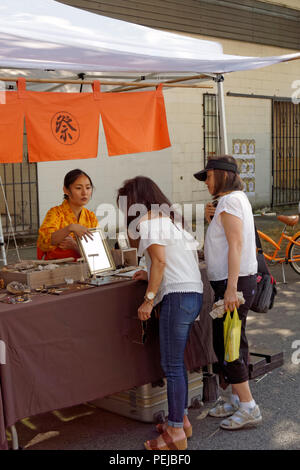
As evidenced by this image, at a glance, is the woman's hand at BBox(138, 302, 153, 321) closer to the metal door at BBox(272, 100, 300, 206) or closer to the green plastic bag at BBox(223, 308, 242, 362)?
the green plastic bag at BBox(223, 308, 242, 362)

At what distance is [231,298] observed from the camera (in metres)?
4.02

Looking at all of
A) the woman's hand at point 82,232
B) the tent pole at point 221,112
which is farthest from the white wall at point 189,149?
the woman's hand at point 82,232

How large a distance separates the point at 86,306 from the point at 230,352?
102cm

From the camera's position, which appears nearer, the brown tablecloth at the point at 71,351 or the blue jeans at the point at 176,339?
the brown tablecloth at the point at 71,351

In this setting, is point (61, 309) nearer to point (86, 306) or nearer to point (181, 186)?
point (86, 306)

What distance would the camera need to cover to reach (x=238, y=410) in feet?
13.9

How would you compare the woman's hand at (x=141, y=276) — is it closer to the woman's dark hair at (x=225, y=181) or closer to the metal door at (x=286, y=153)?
the woman's dark hair at (x=225, y=181)

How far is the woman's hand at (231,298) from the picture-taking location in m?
4.01

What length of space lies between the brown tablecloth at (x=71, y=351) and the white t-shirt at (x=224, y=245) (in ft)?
1.72

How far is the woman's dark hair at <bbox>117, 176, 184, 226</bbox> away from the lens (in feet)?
12.8

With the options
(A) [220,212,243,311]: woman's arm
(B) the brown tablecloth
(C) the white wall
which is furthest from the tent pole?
(C) the white wall

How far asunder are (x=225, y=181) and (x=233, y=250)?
524 millimetres

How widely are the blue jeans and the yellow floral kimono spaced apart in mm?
1481

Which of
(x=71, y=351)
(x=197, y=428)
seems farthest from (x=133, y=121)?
(x=197, y=428)
